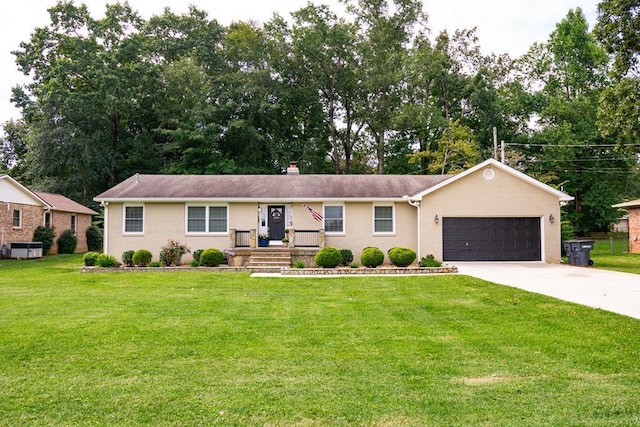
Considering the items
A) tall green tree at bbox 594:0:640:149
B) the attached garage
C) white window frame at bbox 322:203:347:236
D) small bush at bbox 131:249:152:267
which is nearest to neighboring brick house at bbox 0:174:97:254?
small bush at bbox 131:249:152:267

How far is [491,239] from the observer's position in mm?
18406

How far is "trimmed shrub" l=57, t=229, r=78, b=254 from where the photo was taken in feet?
85.7

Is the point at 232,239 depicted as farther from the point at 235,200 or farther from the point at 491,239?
the point at 491,239

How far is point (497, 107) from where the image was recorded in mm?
33906

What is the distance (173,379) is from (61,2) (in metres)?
38.1

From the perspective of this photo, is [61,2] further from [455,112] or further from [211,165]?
[455,112]

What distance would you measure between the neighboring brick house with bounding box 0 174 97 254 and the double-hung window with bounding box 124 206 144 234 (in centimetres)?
805

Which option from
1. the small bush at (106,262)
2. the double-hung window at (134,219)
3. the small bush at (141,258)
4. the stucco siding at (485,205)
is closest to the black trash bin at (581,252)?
the stucco siding at (485,205)

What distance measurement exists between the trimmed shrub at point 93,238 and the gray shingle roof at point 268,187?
1142cm

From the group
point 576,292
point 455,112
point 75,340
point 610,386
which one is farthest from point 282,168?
point 610,386

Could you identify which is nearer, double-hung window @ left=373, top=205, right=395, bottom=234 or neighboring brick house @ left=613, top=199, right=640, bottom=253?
double-hung window @ left=373, top=205, right=395, bottom=234

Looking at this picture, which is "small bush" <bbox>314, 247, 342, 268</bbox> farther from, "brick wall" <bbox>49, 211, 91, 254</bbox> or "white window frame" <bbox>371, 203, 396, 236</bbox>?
"brick wall" <bbox>49, 211, 91, 254</bbox>

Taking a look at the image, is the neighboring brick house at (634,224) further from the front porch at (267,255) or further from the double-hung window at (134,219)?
the double-hung window at (134,219)

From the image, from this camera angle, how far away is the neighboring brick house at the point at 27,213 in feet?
72.2
